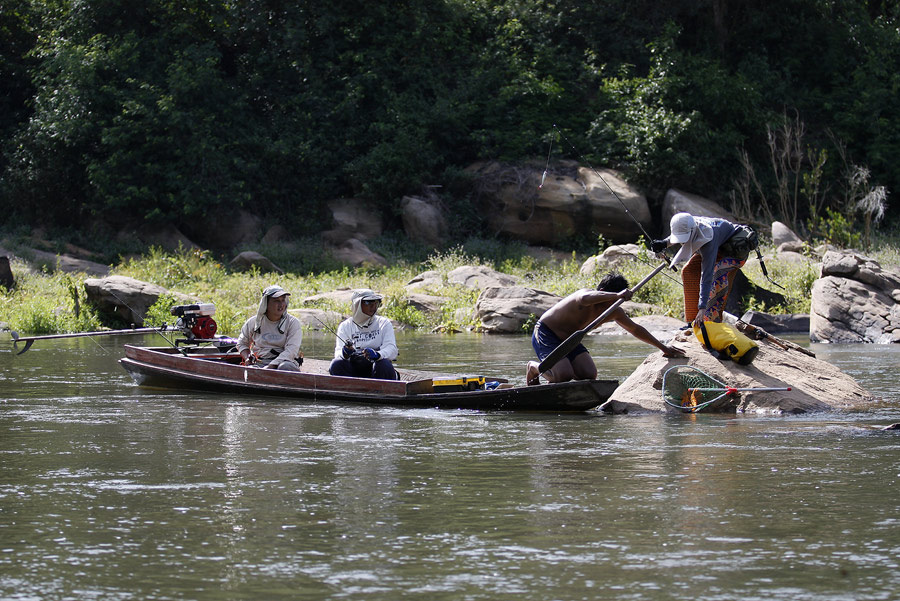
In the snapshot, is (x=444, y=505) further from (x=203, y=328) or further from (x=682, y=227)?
(x=203, y=328)

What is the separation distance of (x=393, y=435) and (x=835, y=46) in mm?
25224

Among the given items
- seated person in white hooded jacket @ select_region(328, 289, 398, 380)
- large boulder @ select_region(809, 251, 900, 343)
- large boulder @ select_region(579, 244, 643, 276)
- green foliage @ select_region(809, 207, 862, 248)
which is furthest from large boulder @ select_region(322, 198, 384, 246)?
seated person in white hooded jacket @ select_region(328, 289, 398, 380)

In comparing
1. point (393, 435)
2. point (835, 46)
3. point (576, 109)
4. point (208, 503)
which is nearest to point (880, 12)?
point (835, 46)

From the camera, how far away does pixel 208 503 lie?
20.4 ft

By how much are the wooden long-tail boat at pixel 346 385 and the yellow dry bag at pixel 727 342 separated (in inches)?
37.7

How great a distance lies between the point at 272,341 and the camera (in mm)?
11555

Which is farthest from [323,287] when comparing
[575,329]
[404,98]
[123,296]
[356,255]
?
[575,329]

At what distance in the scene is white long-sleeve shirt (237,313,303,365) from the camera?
11422 mm

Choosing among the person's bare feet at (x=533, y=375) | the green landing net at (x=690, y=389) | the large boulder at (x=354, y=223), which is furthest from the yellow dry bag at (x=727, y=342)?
the large boulder at (x=354, y=223)

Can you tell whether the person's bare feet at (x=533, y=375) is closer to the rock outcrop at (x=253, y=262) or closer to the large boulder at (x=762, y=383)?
the large boulder at (x=762, y=383)

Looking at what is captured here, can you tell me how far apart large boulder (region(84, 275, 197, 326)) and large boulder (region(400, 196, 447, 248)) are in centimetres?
922

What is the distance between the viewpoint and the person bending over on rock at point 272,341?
448 inches

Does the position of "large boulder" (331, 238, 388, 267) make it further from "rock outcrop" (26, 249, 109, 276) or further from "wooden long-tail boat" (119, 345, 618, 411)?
"wooden long-tail boat" (119, 345, 618, 411)

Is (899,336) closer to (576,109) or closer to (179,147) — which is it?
(576,109)
